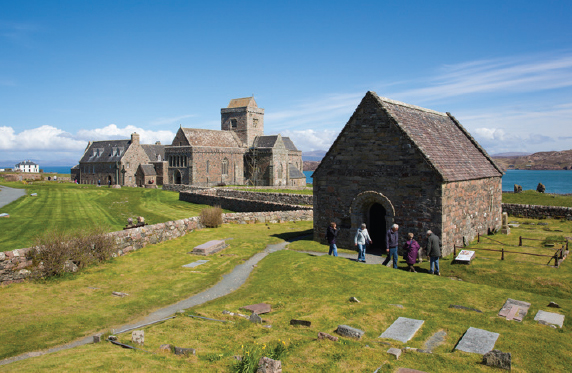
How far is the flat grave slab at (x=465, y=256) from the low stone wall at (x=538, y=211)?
47.5ft

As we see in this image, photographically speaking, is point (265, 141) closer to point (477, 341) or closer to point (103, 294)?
point (103, 294)

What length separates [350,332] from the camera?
8492 mm

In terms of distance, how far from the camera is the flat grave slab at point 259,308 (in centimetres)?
1061

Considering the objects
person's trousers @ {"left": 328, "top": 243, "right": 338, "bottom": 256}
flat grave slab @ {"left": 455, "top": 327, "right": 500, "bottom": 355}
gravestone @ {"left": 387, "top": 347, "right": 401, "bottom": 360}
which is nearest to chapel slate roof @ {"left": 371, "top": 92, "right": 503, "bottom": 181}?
person's trousers @ {"left": 328, "top": 243, "right": 338, "bottom": 256}

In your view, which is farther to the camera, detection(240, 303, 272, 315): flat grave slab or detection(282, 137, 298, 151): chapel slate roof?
detection(282, 137, 298, 151): chapel slate roof

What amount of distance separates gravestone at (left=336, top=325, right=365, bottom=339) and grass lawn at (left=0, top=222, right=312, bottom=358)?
5.59m

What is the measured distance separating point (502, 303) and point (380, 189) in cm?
777

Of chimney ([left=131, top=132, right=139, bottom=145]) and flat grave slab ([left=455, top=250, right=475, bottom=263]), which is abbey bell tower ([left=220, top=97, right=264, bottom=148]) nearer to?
chimney ([left=131, top=132, right=139, bottom=145])

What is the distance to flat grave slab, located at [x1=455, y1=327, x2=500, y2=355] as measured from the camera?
7730 millimetres

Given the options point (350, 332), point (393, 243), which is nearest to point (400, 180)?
point (393, 243)

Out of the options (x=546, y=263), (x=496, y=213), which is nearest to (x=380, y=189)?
(x=546, y=263)

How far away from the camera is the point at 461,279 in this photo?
1482 cm

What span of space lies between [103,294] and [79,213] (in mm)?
20849

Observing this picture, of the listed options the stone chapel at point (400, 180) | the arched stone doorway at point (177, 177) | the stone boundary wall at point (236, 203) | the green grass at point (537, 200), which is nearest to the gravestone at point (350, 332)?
the stone chapel at point (400, 180)
